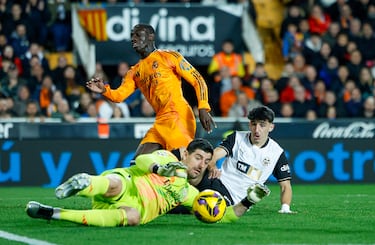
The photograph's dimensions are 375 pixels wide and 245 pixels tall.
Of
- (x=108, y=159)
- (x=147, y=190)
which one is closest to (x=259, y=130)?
(x=147, y=190)

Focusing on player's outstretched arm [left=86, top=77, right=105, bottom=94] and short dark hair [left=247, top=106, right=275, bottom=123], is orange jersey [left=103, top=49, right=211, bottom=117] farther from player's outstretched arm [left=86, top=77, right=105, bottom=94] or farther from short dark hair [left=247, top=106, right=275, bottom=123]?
short dark hair [left=247, top=106, right=275, bottom=123]

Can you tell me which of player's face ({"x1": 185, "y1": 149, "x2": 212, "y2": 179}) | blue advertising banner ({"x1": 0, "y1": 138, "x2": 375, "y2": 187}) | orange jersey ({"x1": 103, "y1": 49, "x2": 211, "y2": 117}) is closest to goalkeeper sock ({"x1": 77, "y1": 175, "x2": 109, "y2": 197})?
player's face ({"x1": 185, "y1": 149, "x2": 212, "y2": 179})

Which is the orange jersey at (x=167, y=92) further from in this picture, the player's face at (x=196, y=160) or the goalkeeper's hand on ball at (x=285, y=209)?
the player's face at (x=196, y=160)

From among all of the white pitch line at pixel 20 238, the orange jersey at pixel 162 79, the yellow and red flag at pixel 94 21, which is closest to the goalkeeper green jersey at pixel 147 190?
the white pitch line at pixel 20 238

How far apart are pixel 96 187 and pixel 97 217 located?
0.43 m

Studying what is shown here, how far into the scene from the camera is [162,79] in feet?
39.2

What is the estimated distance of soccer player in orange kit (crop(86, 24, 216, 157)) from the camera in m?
11.8

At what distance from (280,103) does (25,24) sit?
199 inches

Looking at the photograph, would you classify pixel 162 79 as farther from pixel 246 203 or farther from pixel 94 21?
pixel 94 21

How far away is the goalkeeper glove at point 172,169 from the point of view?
359 inches

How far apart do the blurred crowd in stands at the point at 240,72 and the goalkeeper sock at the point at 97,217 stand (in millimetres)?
8820

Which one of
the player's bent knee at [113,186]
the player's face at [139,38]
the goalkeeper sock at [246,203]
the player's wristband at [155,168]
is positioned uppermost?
the player's face at [139,38]

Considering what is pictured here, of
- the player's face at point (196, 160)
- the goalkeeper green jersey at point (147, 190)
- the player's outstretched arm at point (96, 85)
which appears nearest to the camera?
the goalkeeper green jersey at point (147, 190)

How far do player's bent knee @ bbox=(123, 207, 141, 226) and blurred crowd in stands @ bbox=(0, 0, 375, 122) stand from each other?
8705 mm
